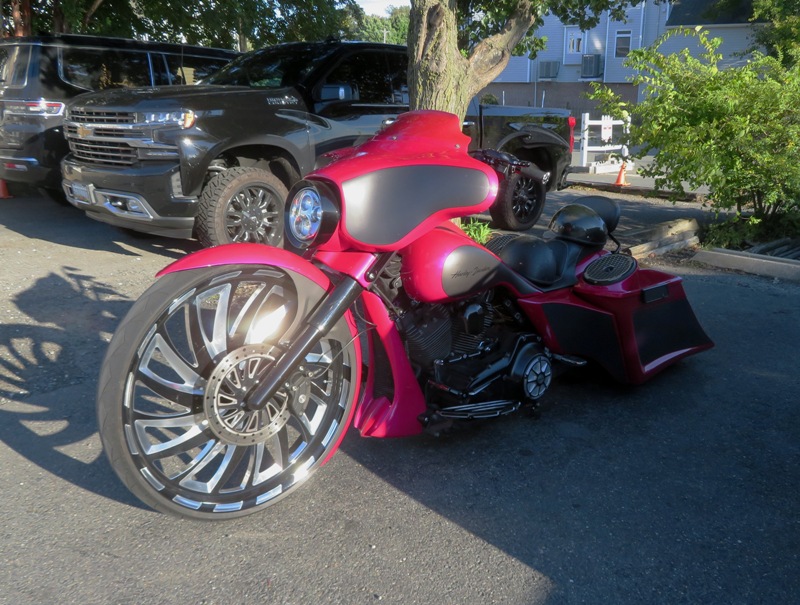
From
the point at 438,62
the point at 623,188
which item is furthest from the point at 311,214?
the point at 623,188

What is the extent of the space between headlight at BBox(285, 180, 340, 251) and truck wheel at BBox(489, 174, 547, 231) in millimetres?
5277

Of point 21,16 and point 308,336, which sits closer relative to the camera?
point 308,336

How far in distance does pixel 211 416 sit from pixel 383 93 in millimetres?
6099

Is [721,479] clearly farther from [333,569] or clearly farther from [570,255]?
[333,569]

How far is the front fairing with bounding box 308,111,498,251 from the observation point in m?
2.87

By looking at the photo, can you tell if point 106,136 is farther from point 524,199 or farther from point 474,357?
point 474,357

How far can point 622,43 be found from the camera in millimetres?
37031

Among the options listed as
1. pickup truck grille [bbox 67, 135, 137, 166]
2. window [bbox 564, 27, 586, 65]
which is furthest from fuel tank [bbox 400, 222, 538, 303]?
window [bbox 564, 27, 586, 65]

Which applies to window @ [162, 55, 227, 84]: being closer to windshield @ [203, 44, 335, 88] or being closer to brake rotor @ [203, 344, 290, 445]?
windshield @ [203, 44, 335, 88]

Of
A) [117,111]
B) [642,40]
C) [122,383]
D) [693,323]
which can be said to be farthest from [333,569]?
[642,40]

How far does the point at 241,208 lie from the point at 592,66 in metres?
34.9

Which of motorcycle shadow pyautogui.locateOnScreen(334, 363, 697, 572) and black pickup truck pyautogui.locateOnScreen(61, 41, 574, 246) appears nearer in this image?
motorcycle shadow pyautogui.locateOnScreen(334, 363, 697, 572)

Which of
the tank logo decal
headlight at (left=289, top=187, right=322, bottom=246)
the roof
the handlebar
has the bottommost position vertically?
the tank logo decal

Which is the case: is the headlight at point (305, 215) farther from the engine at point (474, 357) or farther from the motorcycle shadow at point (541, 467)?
the motorcycle shadow at point (541, 467)
